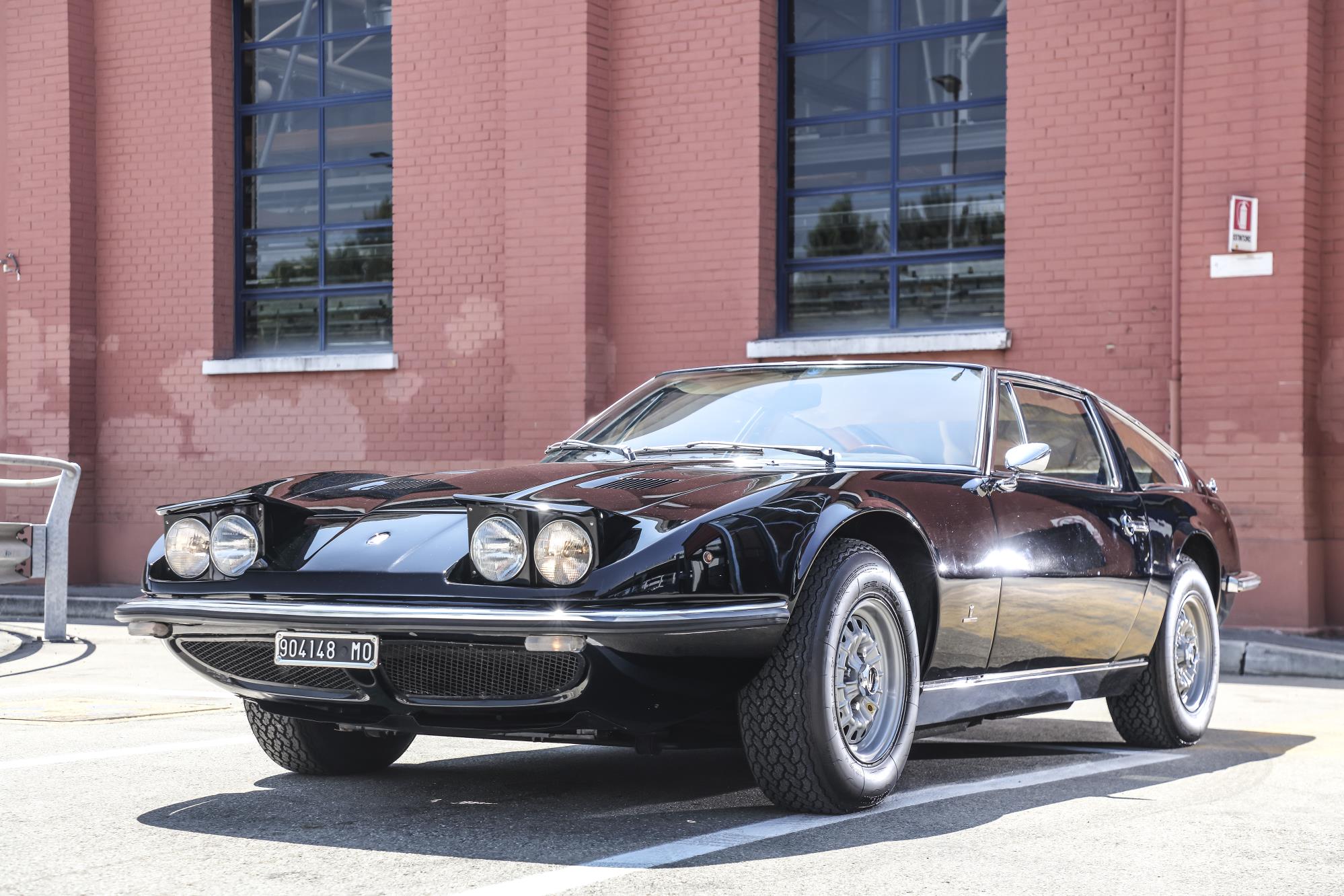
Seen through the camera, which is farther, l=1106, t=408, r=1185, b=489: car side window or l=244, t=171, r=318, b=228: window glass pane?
l=244, t=171, r=318, b=228: window glass pane

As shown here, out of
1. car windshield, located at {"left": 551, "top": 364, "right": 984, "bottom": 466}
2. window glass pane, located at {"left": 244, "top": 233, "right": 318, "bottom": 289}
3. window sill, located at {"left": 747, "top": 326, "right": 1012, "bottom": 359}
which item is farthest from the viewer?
window glass pane, located at {"left": 244, "top": 233, "right": 318, "bottom": 289}

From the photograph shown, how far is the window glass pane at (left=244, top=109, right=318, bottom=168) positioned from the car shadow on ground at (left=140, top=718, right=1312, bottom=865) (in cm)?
1037

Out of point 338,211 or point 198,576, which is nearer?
point 198,576

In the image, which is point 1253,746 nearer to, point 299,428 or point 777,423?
point 777,423

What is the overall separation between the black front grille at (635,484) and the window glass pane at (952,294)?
810cm

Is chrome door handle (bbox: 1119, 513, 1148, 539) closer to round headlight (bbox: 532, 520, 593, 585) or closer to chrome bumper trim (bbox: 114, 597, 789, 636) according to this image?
chrome bumper trim (bbox: 114, 597, 789, 636)

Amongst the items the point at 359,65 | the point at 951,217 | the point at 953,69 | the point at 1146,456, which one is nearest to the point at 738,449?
the point at 1146,456

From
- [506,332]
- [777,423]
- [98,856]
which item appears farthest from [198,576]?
[506,332]

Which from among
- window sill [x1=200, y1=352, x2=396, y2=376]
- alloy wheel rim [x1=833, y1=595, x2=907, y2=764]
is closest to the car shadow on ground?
alloy wheel rim [x1=833, y1=595, x2=907, y2=764]

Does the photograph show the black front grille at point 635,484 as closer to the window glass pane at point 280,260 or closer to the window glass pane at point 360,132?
the window glass pane at point 360,132

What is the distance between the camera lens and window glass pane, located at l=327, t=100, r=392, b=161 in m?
15.1

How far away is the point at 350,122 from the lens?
50.3 feet

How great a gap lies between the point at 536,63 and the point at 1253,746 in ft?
28.3

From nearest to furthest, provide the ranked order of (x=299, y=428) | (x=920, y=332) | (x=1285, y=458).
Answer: (x=1285, y=458)
(x=920, y=332)
(x=299, y=428)
